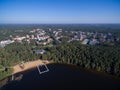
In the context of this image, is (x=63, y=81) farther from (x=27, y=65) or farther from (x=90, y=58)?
(x=27, y=65)

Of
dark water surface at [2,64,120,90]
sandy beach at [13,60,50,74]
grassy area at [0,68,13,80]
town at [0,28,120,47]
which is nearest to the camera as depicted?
dark water surface at [2,64,120,90]

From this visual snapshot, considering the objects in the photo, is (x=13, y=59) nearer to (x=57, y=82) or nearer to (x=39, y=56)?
(x=39, y=56)

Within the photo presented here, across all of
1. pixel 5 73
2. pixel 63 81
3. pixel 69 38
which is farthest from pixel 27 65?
pixel 69 38

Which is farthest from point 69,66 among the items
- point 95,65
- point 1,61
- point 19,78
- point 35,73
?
point 1,61

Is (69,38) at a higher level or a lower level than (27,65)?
lower

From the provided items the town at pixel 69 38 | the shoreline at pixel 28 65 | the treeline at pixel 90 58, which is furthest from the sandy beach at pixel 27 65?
the town at pixel 69 38

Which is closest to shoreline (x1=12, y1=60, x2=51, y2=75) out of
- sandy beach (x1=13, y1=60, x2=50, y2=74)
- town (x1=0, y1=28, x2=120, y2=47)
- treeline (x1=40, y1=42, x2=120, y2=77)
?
sandy beach (x1=13, y1=60, x2=50, y2=74)

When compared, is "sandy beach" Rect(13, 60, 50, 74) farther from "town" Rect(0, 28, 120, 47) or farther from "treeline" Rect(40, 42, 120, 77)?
"town" Rect(0, 28, 120, 47)

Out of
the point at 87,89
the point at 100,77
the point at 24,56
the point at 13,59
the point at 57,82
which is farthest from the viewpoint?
the point at 24,56
